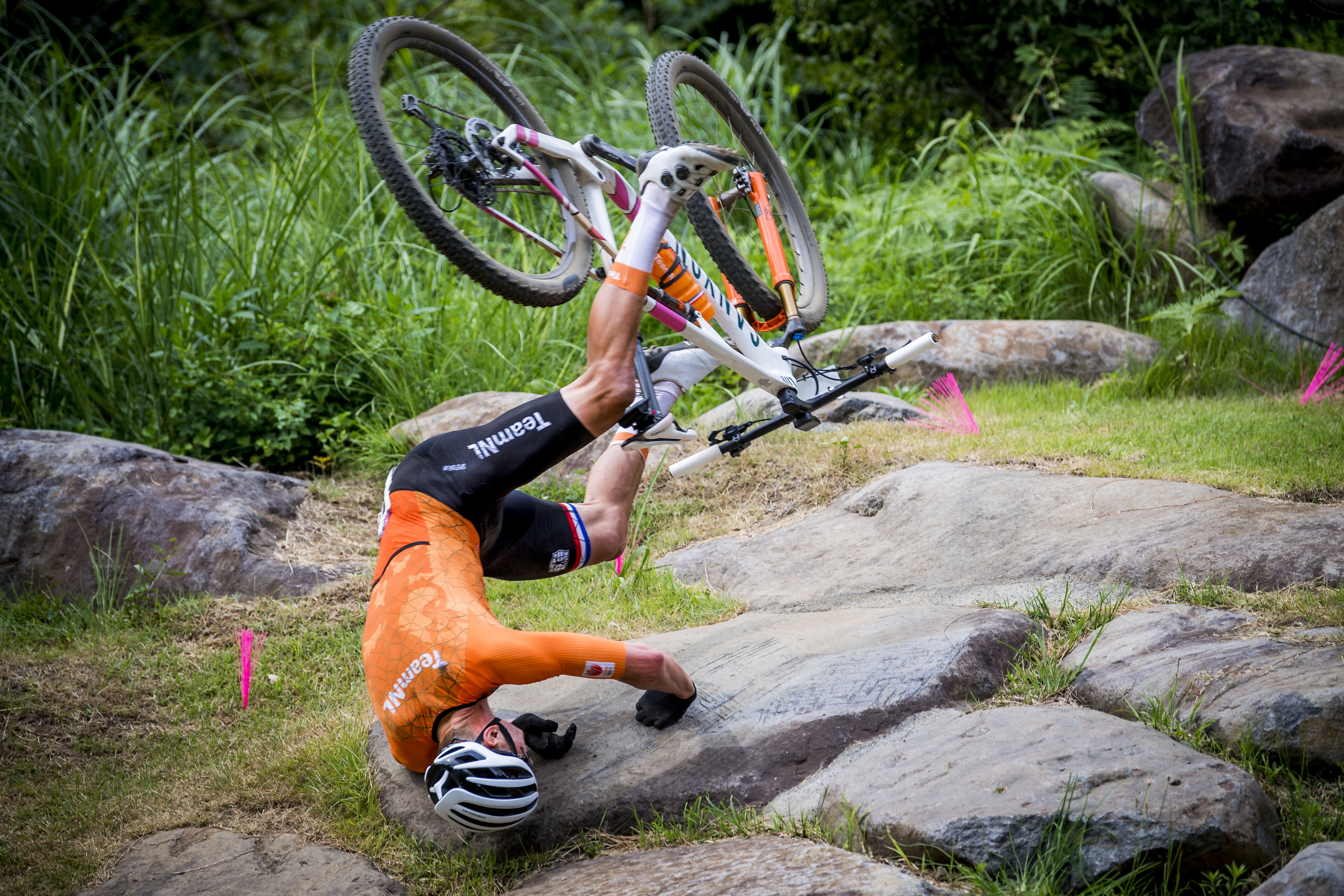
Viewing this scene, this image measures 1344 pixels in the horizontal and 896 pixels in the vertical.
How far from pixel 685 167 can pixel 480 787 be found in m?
1.73

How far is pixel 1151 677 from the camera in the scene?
2.63 m

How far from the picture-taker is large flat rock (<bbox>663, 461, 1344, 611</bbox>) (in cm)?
319

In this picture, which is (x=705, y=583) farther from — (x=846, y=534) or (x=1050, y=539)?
(x=1050, y=539)

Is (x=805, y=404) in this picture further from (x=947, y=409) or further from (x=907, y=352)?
(x=947, y=409)

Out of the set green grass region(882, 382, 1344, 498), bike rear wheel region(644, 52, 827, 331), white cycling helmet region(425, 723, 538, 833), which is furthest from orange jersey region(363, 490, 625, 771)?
green grass region(882, 382, 1344, 498)

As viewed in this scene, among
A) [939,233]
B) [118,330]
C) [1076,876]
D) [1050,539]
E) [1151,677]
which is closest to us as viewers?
[1076,876]

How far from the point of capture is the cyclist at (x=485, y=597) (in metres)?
2.57

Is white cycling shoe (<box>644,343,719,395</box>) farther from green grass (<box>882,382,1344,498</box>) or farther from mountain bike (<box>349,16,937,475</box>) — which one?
green grass (<box>882,382,1344,498</box>)

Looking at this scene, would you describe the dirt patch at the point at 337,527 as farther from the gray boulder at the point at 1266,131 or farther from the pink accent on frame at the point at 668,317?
the gray boulder at the point at 1266,131

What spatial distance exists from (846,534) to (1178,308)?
9.99ft

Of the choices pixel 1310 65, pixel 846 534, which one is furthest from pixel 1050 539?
pixel 1310 65

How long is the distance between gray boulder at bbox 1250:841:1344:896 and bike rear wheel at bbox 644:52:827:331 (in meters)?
2.25

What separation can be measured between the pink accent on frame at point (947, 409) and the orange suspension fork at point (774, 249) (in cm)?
160

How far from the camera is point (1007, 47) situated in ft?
25.4
